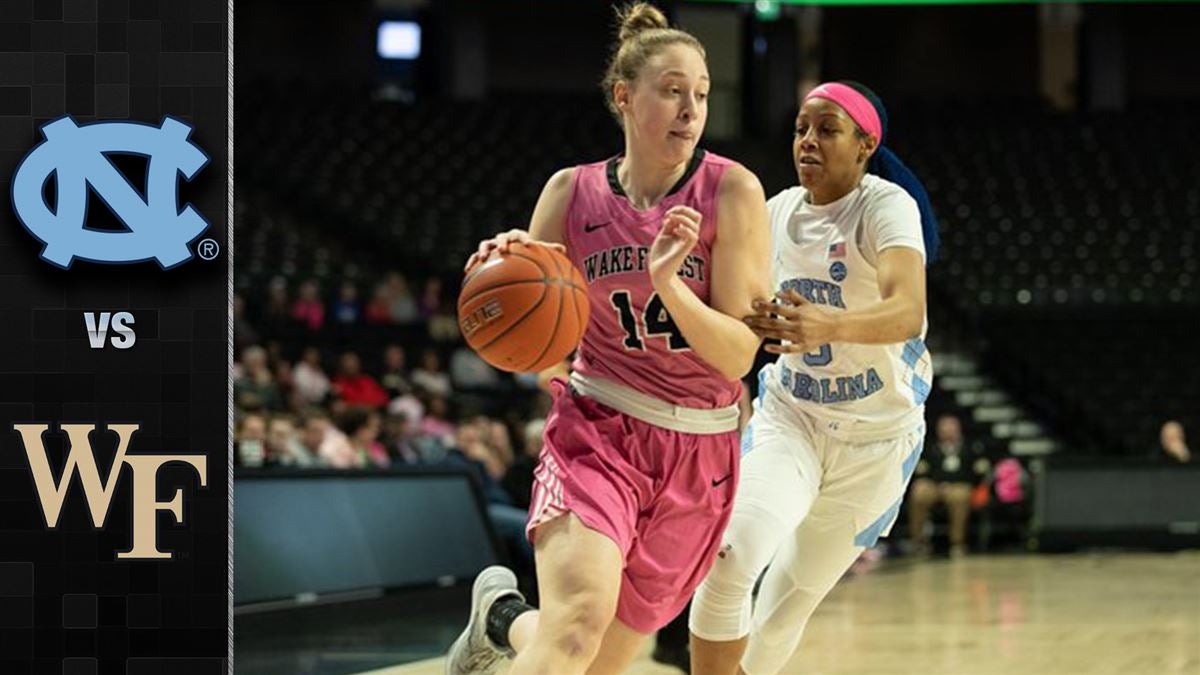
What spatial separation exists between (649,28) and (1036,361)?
16.4 m

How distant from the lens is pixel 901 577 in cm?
1415

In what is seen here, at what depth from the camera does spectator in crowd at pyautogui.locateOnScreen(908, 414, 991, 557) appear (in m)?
16.8

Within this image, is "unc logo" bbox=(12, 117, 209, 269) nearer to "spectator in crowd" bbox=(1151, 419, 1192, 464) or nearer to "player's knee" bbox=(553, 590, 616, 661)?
"player's knee" bbox=(553, 590, 616, 661)

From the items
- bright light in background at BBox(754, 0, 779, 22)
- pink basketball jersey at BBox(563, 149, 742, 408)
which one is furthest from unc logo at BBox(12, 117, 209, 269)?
bright light in background at BBox(754, 0, 779, 22)

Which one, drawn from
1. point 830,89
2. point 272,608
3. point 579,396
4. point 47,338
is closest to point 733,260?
point 579,396

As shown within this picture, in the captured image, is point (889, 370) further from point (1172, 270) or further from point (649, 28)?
point (1172, 270)

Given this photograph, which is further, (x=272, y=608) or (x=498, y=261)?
(x=272, y=608)

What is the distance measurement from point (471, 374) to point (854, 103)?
37.1ft

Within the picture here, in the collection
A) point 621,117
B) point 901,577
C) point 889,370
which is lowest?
point 901,577

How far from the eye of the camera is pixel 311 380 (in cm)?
1511

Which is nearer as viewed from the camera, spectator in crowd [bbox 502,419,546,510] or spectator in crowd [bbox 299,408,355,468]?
spectator in crowd [bbox 299,408,355,468]

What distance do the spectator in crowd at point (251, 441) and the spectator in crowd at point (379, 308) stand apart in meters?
6.58

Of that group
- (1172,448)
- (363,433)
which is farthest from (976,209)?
(363,433)

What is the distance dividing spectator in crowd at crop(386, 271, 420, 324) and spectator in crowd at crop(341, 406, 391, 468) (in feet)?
18.7
